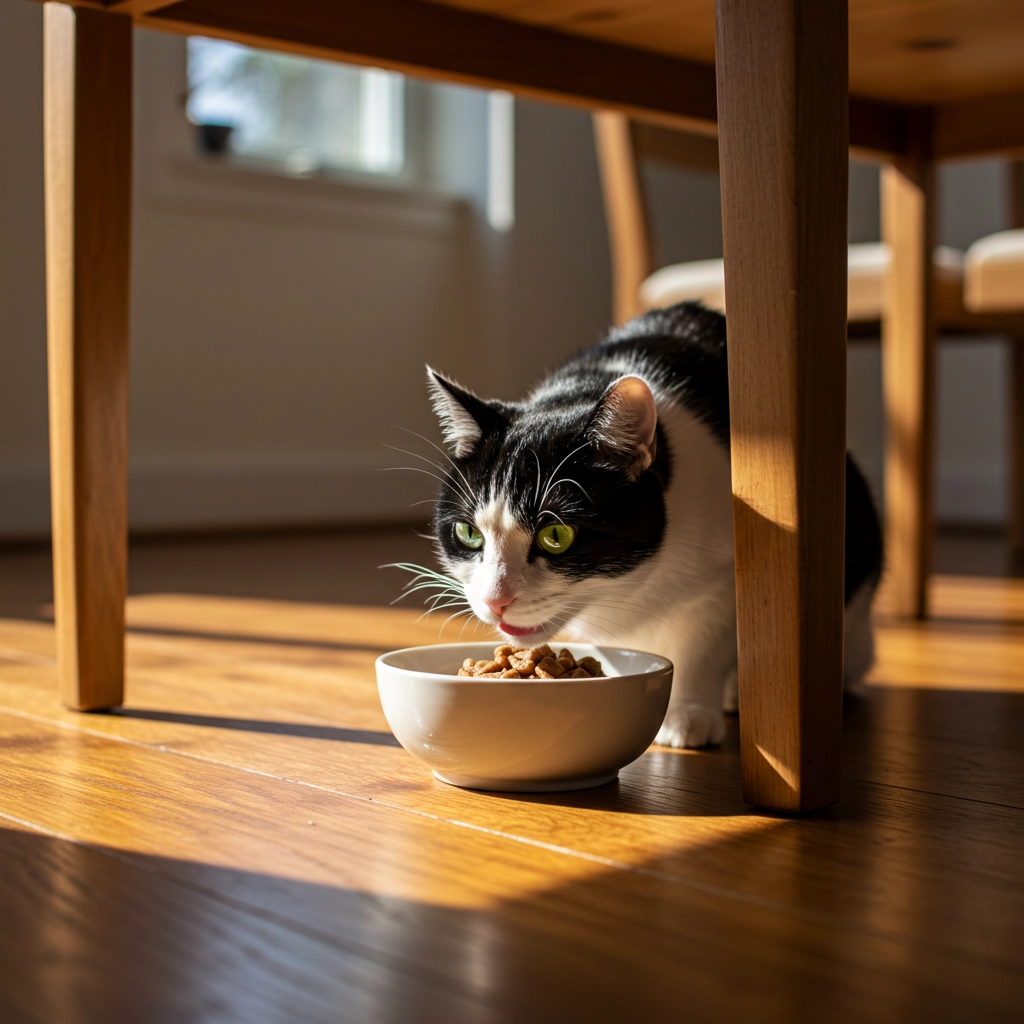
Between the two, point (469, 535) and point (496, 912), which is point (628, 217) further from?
point (496, 912)

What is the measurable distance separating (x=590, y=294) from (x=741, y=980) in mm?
3543

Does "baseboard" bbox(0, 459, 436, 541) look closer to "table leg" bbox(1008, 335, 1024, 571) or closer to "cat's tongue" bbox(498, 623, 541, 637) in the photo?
"table leg" bbox(1008, 335, 1024, 571)

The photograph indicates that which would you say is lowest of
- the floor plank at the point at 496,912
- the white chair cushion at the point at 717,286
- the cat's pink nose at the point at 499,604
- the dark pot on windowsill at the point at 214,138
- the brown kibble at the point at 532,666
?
the floor plank at the point at 496,912

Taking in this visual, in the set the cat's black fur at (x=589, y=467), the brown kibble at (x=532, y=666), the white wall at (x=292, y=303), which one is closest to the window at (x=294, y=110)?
the white wall at (x=292, y=303)

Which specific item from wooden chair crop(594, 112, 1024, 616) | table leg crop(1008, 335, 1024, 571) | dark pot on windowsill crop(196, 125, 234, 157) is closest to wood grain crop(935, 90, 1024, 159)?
wooden chair crop(594, 112, 1024, 616)

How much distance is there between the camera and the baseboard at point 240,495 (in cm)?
290

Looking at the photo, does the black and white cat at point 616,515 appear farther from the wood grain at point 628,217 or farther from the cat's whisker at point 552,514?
the wood grain at point 628,217

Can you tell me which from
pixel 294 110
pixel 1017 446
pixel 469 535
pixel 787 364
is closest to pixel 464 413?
pixel 469 535

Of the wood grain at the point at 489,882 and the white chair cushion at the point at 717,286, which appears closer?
the wood grain at the point at 489,882

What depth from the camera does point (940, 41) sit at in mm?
1488

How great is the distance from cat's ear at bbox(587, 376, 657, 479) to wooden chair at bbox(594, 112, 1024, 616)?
0.84m

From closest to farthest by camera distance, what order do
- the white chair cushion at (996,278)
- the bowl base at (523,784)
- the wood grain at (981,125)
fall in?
the bowl base at (523,784)
the wood grain at (981,125)
the white chair cushion at (996,278)

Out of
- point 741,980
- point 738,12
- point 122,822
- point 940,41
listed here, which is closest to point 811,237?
point 738,12

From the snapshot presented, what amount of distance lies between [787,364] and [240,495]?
2.62 meters
